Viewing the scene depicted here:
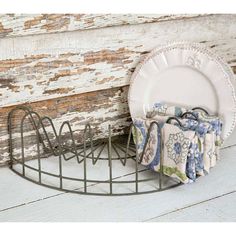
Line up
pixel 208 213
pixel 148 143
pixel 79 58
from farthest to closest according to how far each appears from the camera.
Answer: pixel 79 58, pixel 148 143, pixel 208 213

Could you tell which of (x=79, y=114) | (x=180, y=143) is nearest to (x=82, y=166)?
(x=79, y=114)

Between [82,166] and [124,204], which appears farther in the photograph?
[82,166]

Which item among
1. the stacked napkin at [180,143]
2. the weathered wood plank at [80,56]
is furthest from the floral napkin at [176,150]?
the weathered wood plank at [80,56]

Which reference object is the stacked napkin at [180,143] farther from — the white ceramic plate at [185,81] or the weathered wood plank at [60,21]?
the weathered wood plank at [60,21]

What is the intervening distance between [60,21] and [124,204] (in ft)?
1.23

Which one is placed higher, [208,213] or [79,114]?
[79,114]

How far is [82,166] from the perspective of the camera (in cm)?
114

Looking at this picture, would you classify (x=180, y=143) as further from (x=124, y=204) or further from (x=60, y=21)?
(x=60, y=21)

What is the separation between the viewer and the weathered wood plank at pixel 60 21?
106 cm

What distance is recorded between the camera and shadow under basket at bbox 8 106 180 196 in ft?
3.40

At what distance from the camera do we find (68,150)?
3.87 ft

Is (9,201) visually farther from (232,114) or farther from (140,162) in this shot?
(232,114)

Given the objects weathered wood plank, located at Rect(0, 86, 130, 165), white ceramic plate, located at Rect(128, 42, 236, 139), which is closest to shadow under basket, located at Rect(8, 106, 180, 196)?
weathered wood plank, located at Rect(0, 86, 130, 165)

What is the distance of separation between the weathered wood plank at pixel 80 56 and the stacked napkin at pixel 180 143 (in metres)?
0.16
